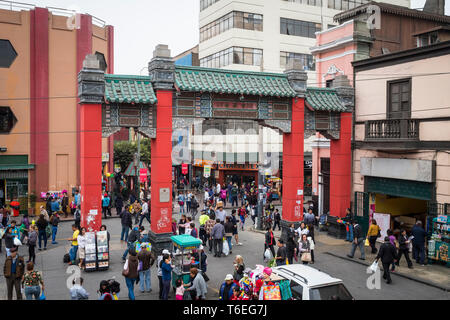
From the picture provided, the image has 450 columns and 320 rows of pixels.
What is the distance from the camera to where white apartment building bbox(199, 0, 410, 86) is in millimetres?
39406

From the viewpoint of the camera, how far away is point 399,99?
60.1 feet

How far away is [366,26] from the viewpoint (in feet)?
69.5

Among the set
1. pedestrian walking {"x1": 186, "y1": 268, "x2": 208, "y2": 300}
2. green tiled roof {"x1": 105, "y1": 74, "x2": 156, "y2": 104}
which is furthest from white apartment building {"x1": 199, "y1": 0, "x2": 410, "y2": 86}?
pedestrian walking {"x1": 186, "y1": 268, "x2": 208, "y2": 300}

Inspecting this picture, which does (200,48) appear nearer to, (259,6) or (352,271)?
(259,6)

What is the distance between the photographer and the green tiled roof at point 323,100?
19344 mm

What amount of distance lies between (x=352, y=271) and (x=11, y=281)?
1176 centimetres

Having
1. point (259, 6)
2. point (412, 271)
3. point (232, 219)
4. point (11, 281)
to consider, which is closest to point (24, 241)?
point (11, 281)

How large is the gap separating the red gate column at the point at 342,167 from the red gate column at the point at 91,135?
1206 centimetres

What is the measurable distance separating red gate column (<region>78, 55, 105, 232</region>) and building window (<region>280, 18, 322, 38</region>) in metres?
30.3

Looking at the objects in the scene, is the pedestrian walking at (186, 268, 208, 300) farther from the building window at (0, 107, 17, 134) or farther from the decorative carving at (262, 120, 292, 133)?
the building window at (0, 107, 17, 134)

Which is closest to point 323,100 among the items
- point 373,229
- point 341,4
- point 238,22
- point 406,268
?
point 373,229

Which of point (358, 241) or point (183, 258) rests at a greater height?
point (183, 258)

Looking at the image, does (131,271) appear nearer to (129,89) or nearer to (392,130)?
(129,89)

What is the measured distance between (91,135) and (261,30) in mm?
29403
